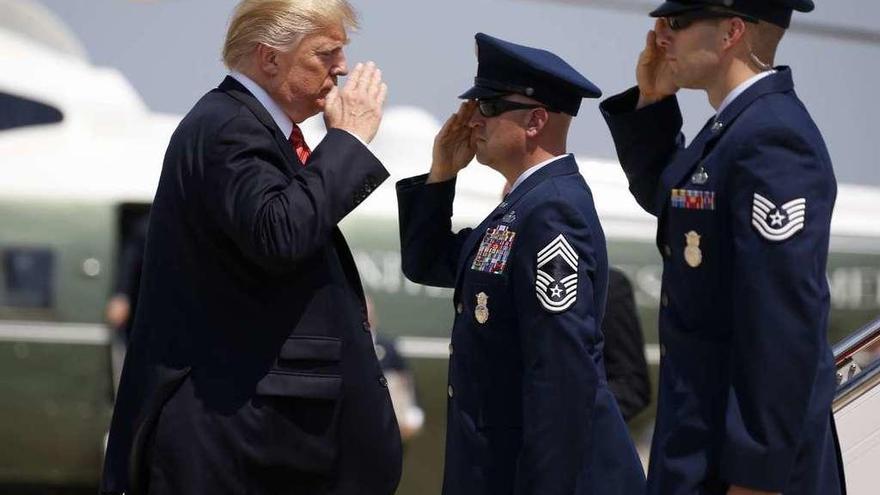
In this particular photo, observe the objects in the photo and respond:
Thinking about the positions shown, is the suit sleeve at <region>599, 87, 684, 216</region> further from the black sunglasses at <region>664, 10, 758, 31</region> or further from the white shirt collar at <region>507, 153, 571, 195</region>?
the black sunglasses at <region>664, 10, 758, 31</region>

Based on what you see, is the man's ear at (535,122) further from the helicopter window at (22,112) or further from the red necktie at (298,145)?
the helicopter window at (22,112)

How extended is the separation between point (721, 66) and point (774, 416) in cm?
52

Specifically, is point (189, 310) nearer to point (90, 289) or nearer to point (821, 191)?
point (821, 191)

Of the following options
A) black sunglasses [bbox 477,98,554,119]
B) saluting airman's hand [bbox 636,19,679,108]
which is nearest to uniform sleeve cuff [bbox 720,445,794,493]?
saluting airman's hand [bbox 636,19,679,108]

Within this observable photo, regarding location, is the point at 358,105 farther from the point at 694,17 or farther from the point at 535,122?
the point at 694,17

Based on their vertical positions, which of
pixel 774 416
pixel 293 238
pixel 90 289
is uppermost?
pixel 293 238

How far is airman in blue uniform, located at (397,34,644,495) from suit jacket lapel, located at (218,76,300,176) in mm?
348

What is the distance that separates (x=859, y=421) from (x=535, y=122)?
0.86 metres

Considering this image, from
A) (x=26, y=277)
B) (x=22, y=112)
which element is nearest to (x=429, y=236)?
(x=26, y=277)

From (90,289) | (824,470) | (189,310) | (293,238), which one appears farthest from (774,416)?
(90,289)

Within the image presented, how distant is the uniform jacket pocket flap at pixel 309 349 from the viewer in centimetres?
253

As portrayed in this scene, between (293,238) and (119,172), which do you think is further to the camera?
(119,172)

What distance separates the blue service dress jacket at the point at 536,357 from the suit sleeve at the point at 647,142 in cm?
10

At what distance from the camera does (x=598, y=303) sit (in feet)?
8.54
